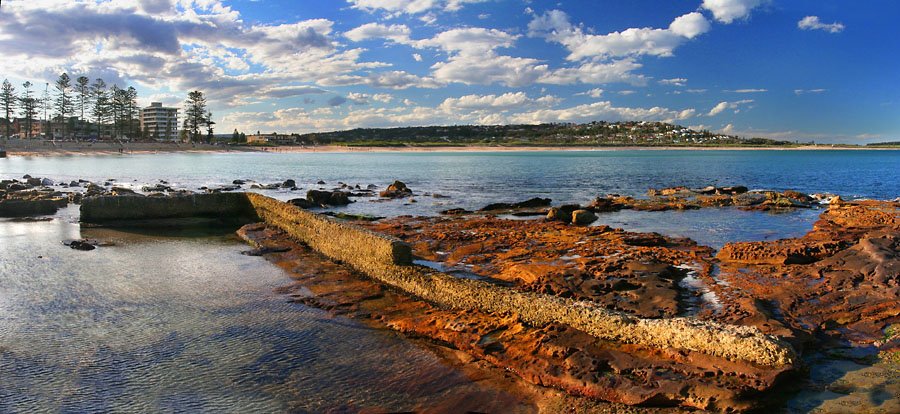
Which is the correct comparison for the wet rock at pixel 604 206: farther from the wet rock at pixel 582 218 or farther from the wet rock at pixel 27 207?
the wet rock at pixel 27 207

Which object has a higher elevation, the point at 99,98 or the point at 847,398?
the point at 99,98

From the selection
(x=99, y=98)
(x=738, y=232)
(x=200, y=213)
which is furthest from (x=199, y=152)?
(x=738, y=232)

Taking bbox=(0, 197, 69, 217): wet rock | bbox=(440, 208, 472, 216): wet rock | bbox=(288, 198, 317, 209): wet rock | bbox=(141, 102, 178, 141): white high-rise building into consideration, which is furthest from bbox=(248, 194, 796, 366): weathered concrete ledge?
bbox=(141, 102, 178, 141): white high-rise building

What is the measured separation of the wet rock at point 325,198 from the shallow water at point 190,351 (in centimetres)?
1704

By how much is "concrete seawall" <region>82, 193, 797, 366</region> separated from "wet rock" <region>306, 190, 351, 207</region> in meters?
13.8

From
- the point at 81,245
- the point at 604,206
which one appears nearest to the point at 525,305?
the point at 81,245

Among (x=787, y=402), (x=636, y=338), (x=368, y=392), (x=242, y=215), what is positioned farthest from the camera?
(x=242, y=215)

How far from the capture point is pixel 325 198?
1261 inches

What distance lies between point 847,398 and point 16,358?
1143 cm

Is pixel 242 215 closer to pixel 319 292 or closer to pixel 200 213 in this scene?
pixel 200 213

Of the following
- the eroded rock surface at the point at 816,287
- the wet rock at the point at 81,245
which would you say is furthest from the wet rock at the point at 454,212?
the wet rock at the point at 81,245

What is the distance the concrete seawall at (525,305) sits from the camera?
7.54 meters

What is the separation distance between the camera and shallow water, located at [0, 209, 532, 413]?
23.9 feet

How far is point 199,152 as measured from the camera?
12850 cm
